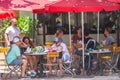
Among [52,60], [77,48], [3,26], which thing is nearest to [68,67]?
[52,60]

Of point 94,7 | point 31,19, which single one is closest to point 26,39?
point 94,7

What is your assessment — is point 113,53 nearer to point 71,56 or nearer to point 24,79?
point 71,56

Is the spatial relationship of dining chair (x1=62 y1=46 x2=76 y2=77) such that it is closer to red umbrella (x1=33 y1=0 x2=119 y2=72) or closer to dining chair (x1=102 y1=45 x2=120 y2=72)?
dining chair (x1=102 y1=45 x2=120 y2=72)

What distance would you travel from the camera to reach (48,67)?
44.3ft

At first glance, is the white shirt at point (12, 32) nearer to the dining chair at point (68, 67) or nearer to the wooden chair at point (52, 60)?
the wooden chair at point (52, 60)

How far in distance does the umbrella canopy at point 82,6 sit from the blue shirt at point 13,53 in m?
1.51

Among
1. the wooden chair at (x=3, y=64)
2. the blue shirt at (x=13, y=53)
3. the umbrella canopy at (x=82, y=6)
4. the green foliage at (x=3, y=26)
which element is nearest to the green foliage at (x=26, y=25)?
the green foliage at (x=3, y=26)

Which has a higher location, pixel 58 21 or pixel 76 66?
pixel 58 21

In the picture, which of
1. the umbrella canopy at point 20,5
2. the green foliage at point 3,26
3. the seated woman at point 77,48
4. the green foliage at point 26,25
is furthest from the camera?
the green foliage at point 3,26

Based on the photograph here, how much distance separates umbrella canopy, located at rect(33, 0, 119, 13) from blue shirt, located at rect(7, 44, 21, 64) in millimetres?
1511

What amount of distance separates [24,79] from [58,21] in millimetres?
6238

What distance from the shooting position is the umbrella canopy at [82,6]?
1234cm

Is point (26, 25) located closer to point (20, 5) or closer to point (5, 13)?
point (20, 5)

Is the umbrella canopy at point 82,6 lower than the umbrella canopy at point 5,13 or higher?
higher
